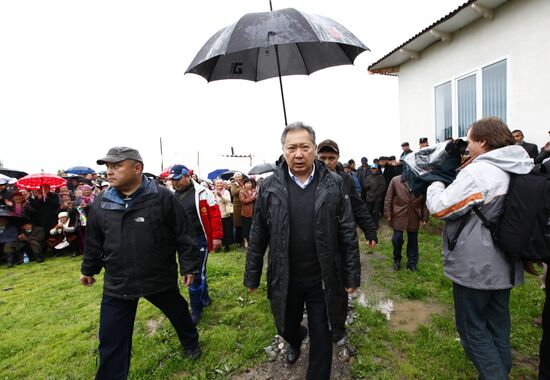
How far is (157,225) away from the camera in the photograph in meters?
2.81

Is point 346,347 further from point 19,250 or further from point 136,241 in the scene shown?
point 19,250

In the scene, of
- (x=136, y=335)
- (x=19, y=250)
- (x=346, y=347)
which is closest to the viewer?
(x=346, y=347)

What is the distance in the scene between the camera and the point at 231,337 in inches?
142

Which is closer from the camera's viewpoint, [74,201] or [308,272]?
[308,272]

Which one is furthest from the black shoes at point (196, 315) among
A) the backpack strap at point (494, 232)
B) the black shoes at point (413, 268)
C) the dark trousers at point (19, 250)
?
the dark trousers at point (19, 250)

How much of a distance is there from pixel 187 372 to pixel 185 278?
Answer: 1030 millimetres

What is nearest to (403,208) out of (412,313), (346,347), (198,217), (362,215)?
(412,313)

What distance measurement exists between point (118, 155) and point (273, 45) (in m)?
2.31

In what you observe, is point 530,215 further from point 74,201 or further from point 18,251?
point 18,251

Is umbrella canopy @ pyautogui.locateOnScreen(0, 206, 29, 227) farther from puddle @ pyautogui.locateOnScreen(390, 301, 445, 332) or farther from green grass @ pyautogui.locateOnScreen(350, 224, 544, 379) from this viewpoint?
puddle @ pyautogui.locateOnScreen(390, 301, 445, 332)

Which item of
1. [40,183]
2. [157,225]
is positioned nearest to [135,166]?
[157,225]

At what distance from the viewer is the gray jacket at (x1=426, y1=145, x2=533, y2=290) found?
82.5 inches

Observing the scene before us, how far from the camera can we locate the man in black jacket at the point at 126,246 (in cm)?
266

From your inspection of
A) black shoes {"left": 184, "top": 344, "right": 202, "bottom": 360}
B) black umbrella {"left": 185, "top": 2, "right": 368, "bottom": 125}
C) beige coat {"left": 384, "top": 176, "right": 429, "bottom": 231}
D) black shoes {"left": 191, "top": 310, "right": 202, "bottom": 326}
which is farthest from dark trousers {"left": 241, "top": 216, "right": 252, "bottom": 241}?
black shoes {"left": 184, "top": 344, "right": 202, "bottom": 360}
